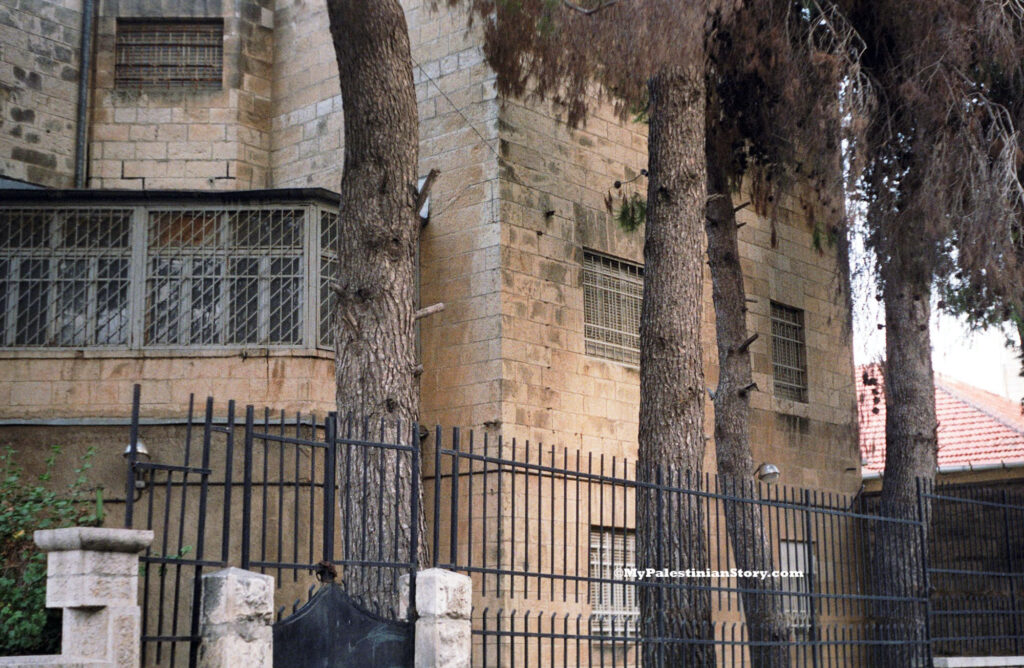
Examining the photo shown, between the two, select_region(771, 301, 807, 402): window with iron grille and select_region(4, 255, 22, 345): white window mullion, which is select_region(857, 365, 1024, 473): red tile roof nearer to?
select_region(771, 301, 807, 402): window with iron grille

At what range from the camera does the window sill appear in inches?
461

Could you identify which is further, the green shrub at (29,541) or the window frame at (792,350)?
the window frame at (792,350)

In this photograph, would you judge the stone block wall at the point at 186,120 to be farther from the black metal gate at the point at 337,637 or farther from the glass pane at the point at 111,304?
the black metal gate at the point at 337,637

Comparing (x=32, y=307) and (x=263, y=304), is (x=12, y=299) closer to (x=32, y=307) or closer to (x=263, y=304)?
(x=32, y=307)

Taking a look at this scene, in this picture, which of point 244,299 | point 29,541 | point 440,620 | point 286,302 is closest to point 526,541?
point 440,620

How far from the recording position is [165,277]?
11883mm

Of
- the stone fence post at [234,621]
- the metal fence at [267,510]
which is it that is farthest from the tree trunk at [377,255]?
the stone fence post at [234,621]

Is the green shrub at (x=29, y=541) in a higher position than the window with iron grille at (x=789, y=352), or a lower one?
lower

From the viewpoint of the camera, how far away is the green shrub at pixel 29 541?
31.2 ft

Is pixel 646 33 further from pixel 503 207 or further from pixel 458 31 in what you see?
pixel 458 31

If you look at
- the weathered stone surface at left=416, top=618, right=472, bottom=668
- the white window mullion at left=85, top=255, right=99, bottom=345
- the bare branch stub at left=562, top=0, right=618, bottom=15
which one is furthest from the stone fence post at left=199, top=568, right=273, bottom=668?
the white window mullion at left=85, top=255, right=99, bottom=345

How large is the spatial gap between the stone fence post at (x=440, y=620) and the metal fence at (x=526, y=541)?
0.14m

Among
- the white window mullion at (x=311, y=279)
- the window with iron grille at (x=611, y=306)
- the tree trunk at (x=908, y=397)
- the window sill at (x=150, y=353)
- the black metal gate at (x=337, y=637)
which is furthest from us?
the tree trunk at (x=908, y=397)

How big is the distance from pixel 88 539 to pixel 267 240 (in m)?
6.98
